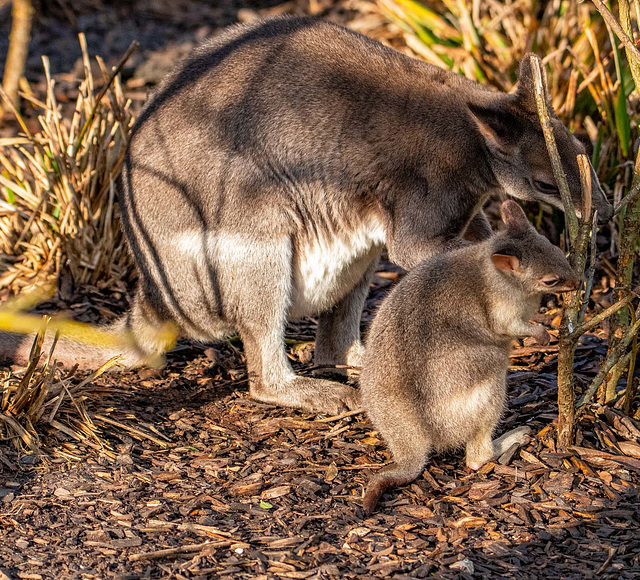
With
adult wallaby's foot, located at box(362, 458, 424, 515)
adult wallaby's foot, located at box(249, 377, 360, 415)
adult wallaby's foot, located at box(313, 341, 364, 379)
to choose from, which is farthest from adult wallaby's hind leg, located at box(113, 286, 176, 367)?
adult wallaby's foot, located at box(362, 458, 424, 515)

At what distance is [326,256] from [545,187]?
4.55 feet

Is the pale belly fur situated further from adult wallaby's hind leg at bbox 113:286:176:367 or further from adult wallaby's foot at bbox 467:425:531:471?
adult wallaby's foot at bbox 467:425:531:471

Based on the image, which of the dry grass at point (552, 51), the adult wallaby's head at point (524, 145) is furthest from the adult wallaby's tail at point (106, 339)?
the dry grass at point (552, 51)

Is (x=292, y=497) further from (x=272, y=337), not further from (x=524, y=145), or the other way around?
(x=524, y=145)

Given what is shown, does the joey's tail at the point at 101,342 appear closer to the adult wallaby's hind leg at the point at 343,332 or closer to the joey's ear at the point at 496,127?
the adult wallaby's hind leg at the point at 343,332

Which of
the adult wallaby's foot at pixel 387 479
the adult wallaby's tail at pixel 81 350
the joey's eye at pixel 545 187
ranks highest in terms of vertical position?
the joey's eye at pixel 545 187

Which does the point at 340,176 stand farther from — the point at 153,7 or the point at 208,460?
the point at 153,7

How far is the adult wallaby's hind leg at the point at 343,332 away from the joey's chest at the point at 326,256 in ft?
1.05

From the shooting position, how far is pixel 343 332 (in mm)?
6117

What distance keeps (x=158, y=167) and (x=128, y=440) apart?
172 centimetres

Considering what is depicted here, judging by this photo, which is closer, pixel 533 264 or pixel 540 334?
pixel 533 264

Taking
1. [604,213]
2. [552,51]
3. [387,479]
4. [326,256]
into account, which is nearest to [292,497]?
[387,479]

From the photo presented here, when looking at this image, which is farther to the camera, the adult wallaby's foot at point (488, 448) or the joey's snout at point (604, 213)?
the joey's snout at point (604, 213)

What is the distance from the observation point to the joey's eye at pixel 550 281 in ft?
14.0
